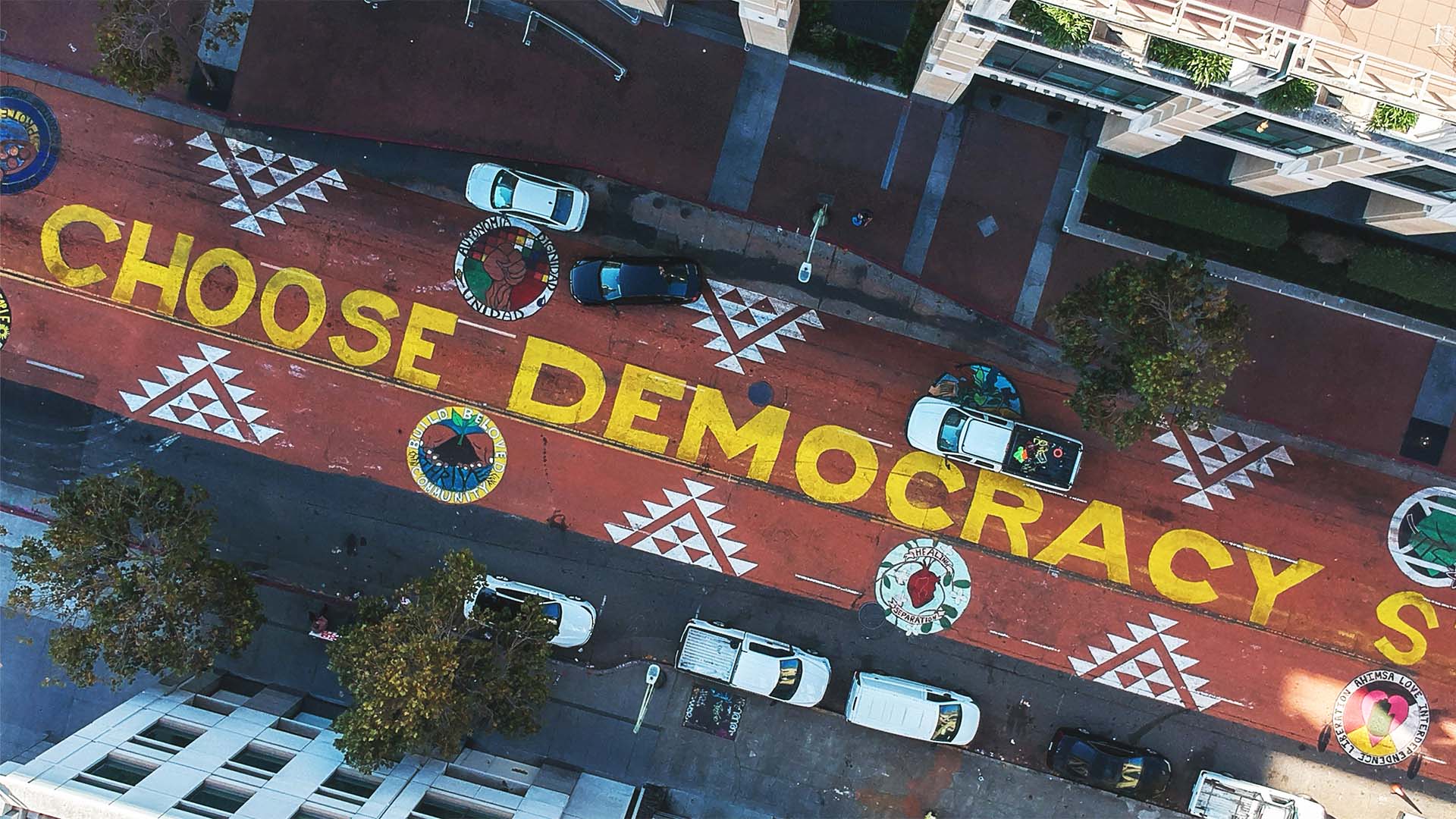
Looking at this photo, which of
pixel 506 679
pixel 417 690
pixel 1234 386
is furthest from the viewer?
pixel 1234 386

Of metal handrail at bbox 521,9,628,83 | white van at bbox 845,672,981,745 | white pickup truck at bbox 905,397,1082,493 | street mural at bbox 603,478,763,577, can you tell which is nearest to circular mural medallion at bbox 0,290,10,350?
metal handrail at bbox 521,9,628,83

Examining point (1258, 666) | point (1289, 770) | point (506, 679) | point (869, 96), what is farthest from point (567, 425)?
point (1289, 770)

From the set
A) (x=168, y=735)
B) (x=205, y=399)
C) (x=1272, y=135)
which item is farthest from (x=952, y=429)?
(x=168, y=735)

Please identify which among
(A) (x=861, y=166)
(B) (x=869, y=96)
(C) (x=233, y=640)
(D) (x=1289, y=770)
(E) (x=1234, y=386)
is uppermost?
(B) (x=869, y=96)

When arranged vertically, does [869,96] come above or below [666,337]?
above

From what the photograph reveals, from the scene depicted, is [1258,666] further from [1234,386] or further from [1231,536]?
[1234,386]

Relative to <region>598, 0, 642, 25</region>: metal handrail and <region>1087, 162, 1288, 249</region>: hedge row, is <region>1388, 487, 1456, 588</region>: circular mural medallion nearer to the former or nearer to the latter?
<region>1087, 162, 1288, 249</region>: hedge row

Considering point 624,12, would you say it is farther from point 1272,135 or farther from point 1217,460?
point 1217,460
